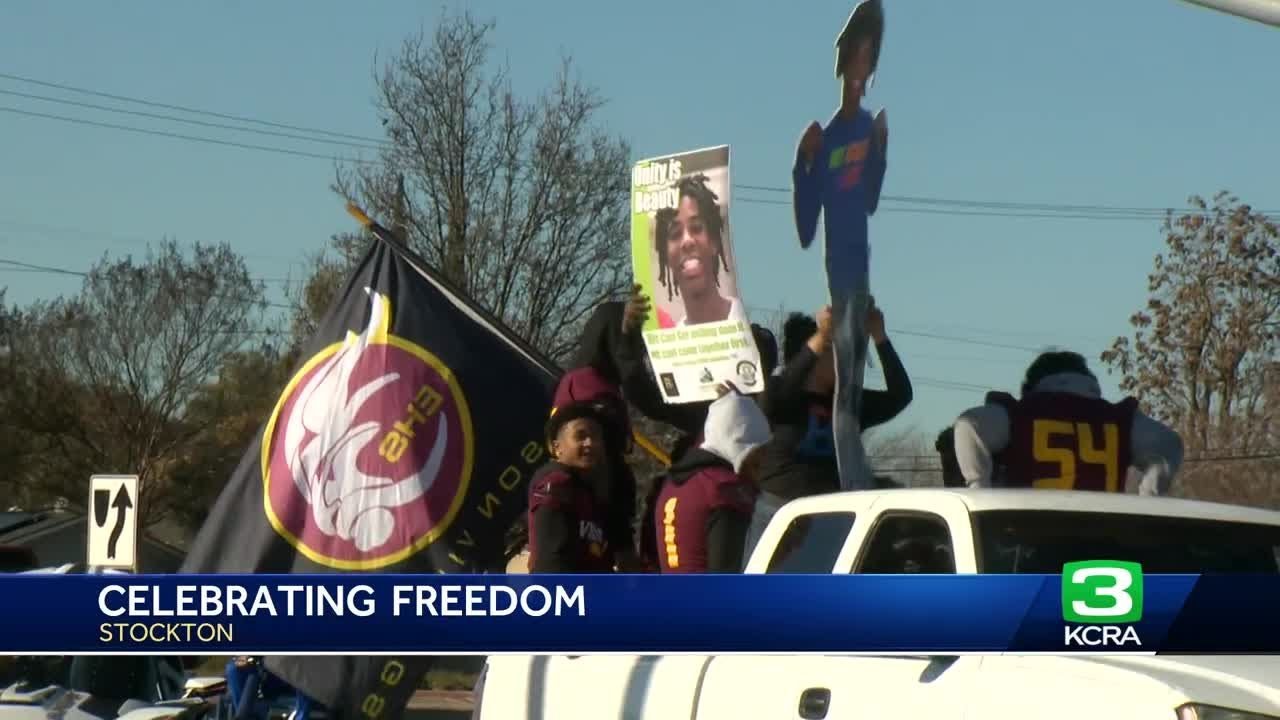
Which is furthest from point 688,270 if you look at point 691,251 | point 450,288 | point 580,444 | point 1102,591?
point 1102,591

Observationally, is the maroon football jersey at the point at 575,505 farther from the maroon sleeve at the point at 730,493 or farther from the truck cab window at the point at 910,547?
the truck cab window at the point at 910,547

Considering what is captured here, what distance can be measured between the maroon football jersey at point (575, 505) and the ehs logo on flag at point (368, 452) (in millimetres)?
2633

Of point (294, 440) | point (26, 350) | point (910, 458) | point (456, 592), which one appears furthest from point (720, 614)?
point (26, 350)

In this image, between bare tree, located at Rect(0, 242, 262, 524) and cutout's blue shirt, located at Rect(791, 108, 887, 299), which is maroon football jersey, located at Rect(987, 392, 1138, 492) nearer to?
cutout's blue shirt, located at Rect(791, 108, 887, 299)

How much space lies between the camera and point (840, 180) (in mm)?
9797

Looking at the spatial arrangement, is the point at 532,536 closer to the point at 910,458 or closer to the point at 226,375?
the point at 910,458

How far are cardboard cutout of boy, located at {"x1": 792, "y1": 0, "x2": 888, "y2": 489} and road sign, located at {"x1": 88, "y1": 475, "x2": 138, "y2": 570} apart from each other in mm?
6356

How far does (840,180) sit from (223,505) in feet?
14.0

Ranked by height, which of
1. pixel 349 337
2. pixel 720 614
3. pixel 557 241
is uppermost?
pixel 557 241

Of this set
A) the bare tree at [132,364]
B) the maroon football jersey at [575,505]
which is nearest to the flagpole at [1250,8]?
the maroon football jersey at [575,505]

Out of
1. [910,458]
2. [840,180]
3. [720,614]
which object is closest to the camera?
[720,614]

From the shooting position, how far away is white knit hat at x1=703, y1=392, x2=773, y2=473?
883cm

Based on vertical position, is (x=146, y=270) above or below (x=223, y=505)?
above

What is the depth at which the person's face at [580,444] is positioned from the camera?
29.6ft
